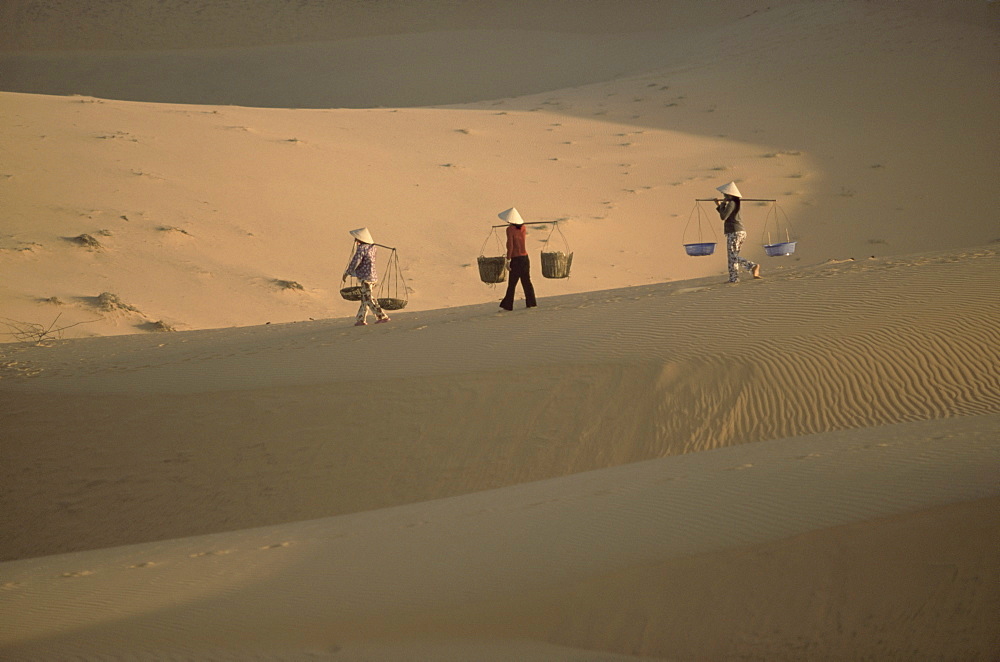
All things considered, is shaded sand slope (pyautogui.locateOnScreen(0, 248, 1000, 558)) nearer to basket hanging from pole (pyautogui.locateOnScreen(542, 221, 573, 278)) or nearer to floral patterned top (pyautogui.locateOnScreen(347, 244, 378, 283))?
basket hanging from pole (pyautogui.locateOnScreen(542, 221, 573, 278))

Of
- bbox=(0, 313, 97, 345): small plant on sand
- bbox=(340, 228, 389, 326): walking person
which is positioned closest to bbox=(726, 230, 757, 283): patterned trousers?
bbox=(340, 228, 389, 326): walking person

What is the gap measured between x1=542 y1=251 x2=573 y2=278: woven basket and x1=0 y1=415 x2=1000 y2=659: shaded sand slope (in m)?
5.61

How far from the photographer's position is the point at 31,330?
1476cm

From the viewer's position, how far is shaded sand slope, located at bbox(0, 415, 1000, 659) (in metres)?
4.95

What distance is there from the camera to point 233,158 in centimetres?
2252

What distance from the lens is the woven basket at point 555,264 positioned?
1234 cm

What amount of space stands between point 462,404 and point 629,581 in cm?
468

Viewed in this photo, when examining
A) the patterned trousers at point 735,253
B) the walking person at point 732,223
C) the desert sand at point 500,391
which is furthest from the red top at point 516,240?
the patterned trousers at point 735,253

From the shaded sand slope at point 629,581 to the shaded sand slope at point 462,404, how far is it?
5.72 feet

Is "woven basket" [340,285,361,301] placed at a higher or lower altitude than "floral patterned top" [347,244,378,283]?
lower

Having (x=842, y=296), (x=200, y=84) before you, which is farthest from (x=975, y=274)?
(x=200, y=84)

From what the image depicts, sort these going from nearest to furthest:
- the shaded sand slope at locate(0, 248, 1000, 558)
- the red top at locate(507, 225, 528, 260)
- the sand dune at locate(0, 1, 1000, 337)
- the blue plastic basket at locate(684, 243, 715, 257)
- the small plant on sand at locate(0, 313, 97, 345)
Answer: the shaded sand slope at locate(0, 248, 1000, 558), the red top at locate(507, 225, 528, 260), the blue plastic basket at locate(684, 243, 715, 257), the small plant on sand at locate(0, 313, 97, 345), the sand dune at locate(0, 1, 1000, 337)

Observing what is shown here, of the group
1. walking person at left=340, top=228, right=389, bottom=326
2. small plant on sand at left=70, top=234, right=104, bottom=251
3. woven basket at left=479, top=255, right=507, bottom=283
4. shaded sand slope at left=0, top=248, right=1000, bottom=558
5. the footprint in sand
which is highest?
small plant on sand at left=70, top=234, right=104, bottom=251

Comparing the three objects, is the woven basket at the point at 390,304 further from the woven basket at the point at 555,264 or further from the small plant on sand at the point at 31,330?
the small plant on sand at the point at 31,330
